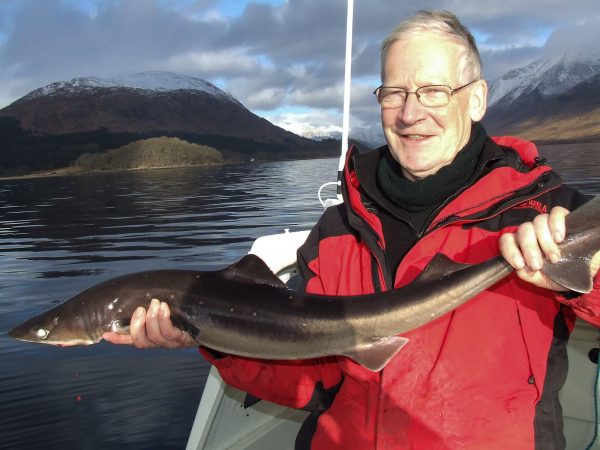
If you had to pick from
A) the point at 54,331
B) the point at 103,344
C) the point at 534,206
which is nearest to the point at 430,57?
the point at 534,206

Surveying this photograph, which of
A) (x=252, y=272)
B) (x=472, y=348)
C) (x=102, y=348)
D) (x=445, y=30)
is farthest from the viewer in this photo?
(x=102, y=348)

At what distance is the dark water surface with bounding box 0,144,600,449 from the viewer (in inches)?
272

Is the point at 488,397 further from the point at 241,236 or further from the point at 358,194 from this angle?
the point at 241,236

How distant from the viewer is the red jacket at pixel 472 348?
9.68 ft

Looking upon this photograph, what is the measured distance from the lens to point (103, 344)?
9.45 m

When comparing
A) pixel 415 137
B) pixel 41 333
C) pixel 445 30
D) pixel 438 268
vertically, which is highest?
pixel 445 30

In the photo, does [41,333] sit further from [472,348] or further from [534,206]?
[534,206]

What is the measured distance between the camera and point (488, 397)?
2.96m

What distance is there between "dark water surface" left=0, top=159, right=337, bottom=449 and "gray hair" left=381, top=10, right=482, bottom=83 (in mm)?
5283

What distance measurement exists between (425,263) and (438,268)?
0.77 ft

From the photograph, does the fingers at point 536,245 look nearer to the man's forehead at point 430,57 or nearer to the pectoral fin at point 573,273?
the pectoral fin at point 573,273

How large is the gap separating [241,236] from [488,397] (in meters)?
18.5

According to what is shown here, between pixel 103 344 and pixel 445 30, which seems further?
pixel 103 344

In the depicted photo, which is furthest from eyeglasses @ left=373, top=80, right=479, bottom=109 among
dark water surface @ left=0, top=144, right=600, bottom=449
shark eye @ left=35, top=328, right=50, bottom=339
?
dark water surface @ left=0, top=144, right=600, bottom=449
